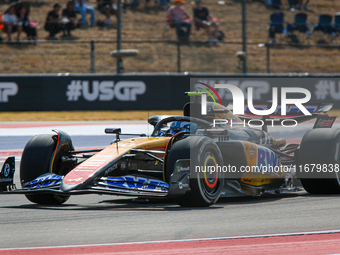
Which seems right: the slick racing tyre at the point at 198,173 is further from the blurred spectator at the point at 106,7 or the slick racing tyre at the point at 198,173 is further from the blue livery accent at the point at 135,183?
the blurred spectator at the point at 106,7

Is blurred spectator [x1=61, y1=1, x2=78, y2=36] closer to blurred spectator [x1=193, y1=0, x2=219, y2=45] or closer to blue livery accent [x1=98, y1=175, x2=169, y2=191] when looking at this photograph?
blurred spectator [x1=193, y1=0, x2=219, y2=45]

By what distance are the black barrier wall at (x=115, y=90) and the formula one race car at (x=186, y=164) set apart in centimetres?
1147

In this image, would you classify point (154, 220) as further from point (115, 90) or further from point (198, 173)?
point (115, 90)

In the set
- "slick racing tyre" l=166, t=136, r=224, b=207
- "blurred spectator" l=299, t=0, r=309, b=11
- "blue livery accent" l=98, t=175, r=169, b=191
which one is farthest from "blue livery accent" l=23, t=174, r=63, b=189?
"blurred spectator" l=299, t=0, r=309, b=11

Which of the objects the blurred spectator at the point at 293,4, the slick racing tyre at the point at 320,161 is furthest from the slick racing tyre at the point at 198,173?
the blurred spectator at the point at 293,4

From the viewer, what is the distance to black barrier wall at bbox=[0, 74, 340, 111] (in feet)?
61.2

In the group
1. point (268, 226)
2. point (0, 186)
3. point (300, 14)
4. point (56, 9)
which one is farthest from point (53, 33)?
point (268, 226)

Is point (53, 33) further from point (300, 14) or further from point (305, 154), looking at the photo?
point (305, 154)

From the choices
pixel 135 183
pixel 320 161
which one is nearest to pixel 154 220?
pixel 135 183

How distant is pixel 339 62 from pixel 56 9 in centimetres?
1002

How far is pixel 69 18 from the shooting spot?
21.3 m

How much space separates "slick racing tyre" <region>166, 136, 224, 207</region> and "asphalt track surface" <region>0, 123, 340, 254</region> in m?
0.10

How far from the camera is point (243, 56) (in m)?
20.0

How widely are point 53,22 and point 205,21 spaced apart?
213 inches
